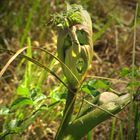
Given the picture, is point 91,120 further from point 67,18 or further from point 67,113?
point 67,18

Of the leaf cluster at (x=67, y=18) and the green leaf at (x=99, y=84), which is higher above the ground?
the leaf cluster at (x=67, y=18)

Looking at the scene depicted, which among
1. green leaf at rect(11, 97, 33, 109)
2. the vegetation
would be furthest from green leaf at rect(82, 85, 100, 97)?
green leaf at rect(11, 97, 33, 109)

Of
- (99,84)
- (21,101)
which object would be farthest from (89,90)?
(21,101)

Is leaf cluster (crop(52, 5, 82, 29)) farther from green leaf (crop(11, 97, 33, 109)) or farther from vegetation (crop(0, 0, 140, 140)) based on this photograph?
green leaf (crop(11, 97, 33, 109))

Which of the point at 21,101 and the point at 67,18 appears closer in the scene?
the point at 67,18

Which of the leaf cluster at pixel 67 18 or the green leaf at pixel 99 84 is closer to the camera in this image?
the leaf cluster at pixel 67 18

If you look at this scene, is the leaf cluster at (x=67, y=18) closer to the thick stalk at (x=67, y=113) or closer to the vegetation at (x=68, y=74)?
the vegetation at (x=68, y=74)

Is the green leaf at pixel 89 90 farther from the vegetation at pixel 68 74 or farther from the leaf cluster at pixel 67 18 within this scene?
the leaf cluster at pixel 67 18

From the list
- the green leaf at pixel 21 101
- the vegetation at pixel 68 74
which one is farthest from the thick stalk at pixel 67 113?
the green leaf at pixel 21 101
